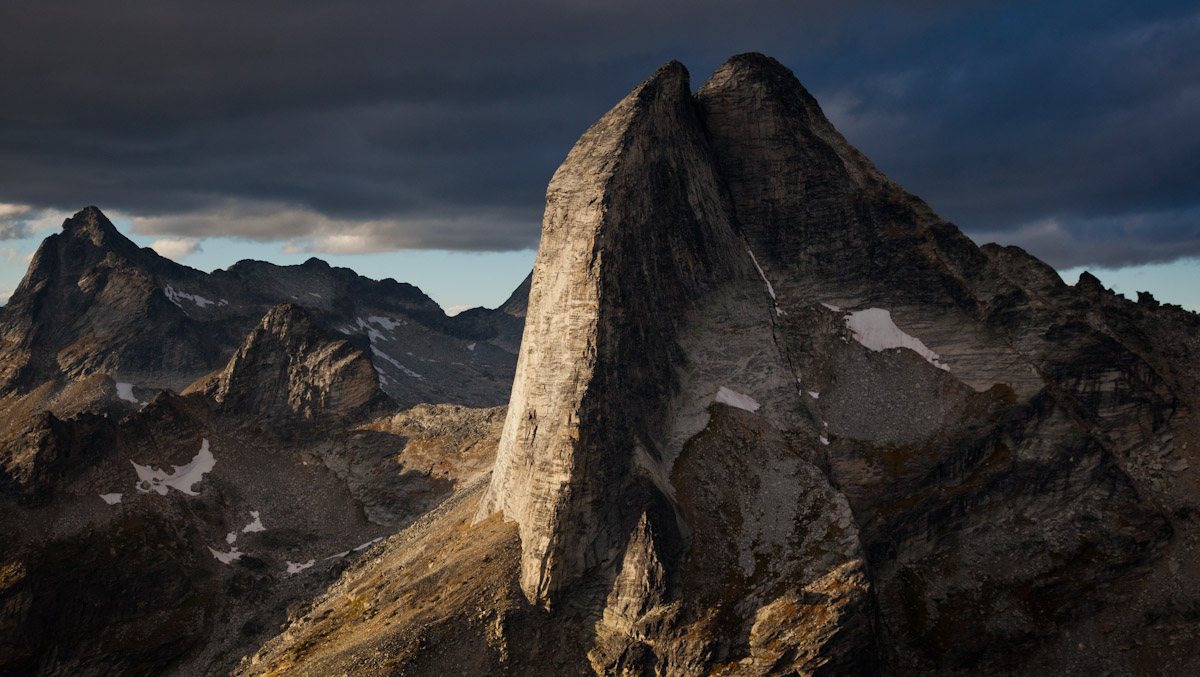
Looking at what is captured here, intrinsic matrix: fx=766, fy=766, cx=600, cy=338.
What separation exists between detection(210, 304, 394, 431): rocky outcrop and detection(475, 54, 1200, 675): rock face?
76022 millimetres

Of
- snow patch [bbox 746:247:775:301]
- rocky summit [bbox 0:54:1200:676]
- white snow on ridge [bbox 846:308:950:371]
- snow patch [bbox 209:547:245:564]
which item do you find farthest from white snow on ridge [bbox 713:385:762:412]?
snow patch [bbox 209:547:245:564]

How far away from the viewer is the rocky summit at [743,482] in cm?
6112

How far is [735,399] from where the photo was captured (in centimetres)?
7388

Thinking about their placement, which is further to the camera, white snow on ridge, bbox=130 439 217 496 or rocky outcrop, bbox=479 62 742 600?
white snow on ridge, bbox=130 439 217 496

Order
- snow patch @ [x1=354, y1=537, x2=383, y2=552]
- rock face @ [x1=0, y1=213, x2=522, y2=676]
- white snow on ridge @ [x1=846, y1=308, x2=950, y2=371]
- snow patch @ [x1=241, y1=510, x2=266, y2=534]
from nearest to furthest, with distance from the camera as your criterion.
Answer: white snow on ridge @ [x1=846, y1=308, x2=950, y2=371] < rock face @ [x1=0, y1=213, x2=522, y2=676] < snow patch @ [x1=354, y1=537, x2=383, y2=552] < snow patch @ [x1=241, y1=510, x2=266, y2=534]

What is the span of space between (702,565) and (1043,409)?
1518 inches

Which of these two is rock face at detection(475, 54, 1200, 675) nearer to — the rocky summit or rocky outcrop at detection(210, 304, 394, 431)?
the rocky summit

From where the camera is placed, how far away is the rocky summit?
6112 centimetres

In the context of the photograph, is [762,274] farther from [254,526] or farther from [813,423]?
[254,526]

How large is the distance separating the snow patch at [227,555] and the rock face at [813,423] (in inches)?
1962

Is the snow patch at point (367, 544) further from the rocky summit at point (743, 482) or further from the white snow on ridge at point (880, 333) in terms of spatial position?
the white snow on ridge at point (880, 333)

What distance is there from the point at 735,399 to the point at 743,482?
29.4 feet

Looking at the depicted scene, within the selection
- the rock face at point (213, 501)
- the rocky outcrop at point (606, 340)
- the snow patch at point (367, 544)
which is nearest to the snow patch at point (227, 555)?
the rock face at point (213, 501)

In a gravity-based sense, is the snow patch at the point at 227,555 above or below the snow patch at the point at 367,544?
below
